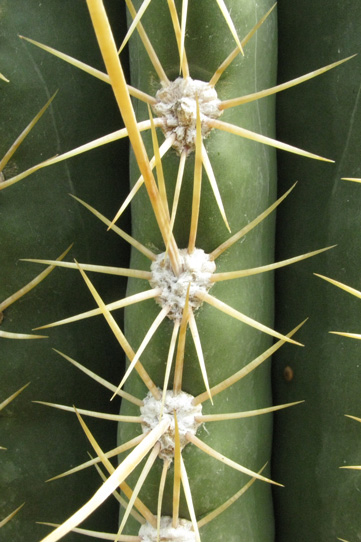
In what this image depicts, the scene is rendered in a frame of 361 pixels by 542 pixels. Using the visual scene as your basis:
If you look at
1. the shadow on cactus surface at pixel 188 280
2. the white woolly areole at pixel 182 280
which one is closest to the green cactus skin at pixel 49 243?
the shadow on cactus surface at pixel 188 280

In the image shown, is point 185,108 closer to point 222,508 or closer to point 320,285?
point 320,285

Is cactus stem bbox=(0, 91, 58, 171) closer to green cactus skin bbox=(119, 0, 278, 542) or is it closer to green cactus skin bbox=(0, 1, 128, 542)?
green cactus skin bbox=(0, 1, 128, 542)

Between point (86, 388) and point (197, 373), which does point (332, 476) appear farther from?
Answer: point (86, 388)

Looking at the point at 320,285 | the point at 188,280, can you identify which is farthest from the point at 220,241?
the point at 320,285

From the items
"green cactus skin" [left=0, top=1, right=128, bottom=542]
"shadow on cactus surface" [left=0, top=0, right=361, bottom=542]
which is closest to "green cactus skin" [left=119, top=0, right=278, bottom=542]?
"shadow on cactus surface" [left=0, top=0, right=361, bottom=542]

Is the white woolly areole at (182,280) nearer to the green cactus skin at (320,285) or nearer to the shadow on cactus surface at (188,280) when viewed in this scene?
the shadow on cactus surface at (188,280)
